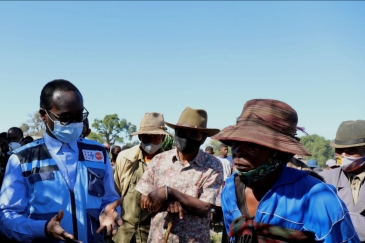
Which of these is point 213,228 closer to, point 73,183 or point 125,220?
point 125,220

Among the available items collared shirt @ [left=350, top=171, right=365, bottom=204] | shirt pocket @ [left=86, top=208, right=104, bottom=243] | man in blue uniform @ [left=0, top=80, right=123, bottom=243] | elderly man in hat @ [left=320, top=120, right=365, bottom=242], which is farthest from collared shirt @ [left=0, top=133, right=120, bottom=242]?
collared shirt @ [left=350, top=171, right=365, bottom=204]

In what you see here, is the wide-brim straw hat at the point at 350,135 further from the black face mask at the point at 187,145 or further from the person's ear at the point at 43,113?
the person's ear at the point at 43,113

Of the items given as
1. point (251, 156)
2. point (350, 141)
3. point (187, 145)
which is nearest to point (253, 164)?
point (251, 156)

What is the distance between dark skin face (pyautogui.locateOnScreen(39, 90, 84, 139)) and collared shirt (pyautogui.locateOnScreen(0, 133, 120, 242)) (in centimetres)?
13

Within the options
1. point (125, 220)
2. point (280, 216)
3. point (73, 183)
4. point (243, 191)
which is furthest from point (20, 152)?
point (125, 220)

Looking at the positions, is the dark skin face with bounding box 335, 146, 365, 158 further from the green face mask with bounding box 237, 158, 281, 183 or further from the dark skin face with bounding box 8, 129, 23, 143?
the dark skin face with bounding box 8, 129, 23, 143

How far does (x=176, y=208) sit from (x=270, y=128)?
1503 mm

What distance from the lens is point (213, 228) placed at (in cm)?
1052

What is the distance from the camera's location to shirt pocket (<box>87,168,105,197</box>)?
2582 millimetres

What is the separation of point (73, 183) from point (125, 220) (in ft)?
7.06

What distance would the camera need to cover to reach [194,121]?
381 centimetres

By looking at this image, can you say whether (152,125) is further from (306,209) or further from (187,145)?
(306,209)

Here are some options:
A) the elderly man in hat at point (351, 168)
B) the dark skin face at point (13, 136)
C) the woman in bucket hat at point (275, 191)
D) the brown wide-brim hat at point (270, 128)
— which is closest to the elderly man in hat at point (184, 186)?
the woman in bucket hat at point (275, 191)

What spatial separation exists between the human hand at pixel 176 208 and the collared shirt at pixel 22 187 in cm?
112
